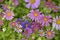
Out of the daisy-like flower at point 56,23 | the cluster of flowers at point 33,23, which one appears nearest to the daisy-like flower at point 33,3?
the cluster of flowers at point 33,23

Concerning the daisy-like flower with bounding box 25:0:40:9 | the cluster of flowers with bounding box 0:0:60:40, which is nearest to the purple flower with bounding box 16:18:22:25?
the cluster of flowers with bounding box 0:0:60:40

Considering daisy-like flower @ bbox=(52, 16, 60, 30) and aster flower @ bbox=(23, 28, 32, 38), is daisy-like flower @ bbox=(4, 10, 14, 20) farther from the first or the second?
daisy-like flower @ bbox=(52, 16, 60, 30)

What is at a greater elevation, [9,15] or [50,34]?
[9,15]

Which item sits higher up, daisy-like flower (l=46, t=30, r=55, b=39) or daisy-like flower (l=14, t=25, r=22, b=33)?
daisy-like flower (l=14, t=25, r=22, b=33)

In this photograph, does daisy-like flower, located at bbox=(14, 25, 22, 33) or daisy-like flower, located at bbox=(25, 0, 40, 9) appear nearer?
daisy-like flower, located at bbox=(14, 25, 22, 33)

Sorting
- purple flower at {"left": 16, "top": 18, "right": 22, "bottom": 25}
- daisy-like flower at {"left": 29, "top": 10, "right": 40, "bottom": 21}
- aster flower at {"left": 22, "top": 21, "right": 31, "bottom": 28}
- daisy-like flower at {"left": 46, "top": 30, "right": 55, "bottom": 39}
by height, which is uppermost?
daisy-like flower at {"left": 29, "top": 10, "right": 40, "bottom": 21}

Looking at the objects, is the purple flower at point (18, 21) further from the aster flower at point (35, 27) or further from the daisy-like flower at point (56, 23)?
the daisy-like flower at point (56, 23)

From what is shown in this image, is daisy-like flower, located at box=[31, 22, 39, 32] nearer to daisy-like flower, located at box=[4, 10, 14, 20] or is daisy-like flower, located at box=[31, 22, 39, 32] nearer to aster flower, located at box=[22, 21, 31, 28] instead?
aster flower, located at box=[22, 21, 31, 28]

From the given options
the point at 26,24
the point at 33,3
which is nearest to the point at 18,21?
the point at 26,24

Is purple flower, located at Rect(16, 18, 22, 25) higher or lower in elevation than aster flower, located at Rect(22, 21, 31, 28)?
higher

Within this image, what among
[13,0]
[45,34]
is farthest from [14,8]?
[45,34]

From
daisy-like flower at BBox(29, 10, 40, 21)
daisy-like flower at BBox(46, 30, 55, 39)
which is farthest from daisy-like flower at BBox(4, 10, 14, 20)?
daisy-like flower at BBox(46, 30, 55, 39)

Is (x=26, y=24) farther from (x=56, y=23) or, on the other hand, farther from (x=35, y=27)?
(x=56, y=23)
